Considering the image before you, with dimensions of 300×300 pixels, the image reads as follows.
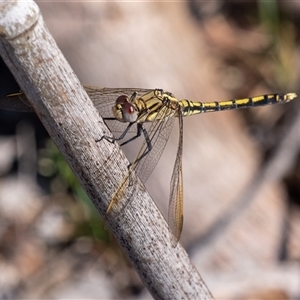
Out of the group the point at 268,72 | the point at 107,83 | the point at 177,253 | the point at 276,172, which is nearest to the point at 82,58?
the point at 107,83

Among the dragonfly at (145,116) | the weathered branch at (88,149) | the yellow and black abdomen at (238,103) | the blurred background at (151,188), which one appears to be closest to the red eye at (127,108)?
the dragonfly at (145,116)

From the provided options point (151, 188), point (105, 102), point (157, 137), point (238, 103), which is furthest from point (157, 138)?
point (151, 188)

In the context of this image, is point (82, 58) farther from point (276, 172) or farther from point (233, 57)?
point (233, 57)

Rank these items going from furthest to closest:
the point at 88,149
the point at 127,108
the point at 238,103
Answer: the point at 238,103 → the point at 127,108 → the point at 88,149

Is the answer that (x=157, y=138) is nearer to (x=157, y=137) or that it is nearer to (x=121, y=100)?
(x=157, y=137)

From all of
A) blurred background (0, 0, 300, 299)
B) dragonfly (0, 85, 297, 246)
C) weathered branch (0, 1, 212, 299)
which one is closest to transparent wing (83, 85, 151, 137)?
dragonfly (0, 85, 297, 246)

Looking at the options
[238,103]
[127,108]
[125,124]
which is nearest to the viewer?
[127,108]

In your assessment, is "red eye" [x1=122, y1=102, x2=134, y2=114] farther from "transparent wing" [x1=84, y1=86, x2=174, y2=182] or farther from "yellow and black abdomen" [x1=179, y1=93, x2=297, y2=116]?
"yellow and black abdomen" [x1=179, y1=93, x2=297, y2=116]
